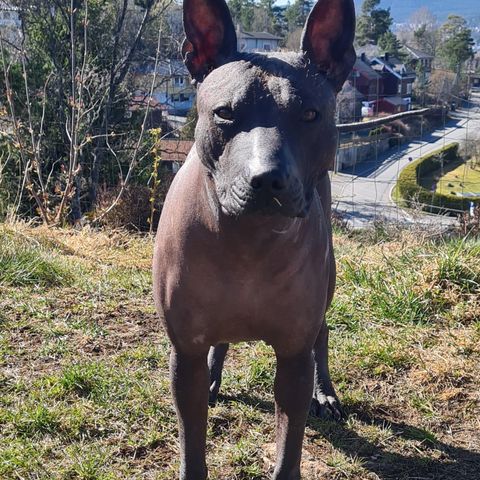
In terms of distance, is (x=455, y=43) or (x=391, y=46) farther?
(x=391, y=46)

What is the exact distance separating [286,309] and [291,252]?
171 mm

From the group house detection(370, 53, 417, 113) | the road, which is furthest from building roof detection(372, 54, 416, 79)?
the road

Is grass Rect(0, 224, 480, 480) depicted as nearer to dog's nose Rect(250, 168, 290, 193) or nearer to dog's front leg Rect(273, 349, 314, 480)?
dog's front leg Rect(273, 349, 314, 480)

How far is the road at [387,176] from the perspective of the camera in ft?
26.2

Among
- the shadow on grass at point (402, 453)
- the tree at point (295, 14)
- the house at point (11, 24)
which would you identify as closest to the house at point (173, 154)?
the house at point (11, 24)

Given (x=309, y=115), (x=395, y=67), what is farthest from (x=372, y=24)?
(x=309, y=115)

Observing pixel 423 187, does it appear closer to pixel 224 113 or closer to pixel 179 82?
pixel 179 82

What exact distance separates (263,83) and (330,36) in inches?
11.5

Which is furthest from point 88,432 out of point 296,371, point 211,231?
point 211,231

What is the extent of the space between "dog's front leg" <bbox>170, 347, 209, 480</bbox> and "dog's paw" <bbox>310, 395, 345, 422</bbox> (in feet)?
2.69

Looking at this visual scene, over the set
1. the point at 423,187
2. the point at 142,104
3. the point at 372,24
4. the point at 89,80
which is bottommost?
the point at 423,187

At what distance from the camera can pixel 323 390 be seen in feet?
9.29

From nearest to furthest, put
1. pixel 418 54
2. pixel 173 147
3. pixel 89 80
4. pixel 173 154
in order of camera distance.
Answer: pixel 89 80 → pixel 173 154 → pixel 173 147 → pixel 418 54

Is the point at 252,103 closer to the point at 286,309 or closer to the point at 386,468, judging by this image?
the point at 286,309
